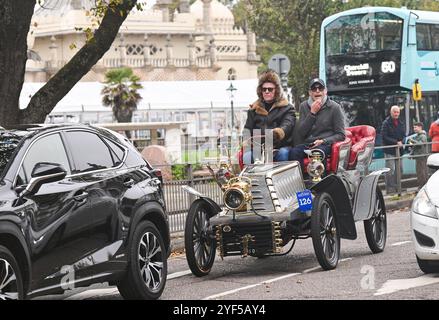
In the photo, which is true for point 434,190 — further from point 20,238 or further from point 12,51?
point 12,51

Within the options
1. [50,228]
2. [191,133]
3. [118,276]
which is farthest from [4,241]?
[191,133]

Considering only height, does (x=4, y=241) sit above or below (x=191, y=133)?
above

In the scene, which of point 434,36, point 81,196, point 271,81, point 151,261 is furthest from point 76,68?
point 434,36

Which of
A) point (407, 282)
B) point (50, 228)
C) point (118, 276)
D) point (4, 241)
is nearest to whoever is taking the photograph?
point (4, 241)

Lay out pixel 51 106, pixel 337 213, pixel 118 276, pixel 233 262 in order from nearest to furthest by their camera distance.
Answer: pixel 118 276
pixel 337 213
pixel 233 262
pixel 51 106

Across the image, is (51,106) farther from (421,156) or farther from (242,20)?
(242,20)

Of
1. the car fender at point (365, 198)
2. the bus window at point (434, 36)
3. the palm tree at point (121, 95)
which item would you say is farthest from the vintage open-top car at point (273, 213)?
the palm tree at point (121, 95)

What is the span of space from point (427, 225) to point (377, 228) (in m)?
3.19

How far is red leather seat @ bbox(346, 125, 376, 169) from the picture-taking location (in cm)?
1438

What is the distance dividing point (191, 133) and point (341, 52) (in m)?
27.0

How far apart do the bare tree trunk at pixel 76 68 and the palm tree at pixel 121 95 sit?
162 ft

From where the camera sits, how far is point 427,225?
1165cm

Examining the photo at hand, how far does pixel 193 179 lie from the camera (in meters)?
18.1

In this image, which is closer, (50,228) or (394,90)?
(50,228)
